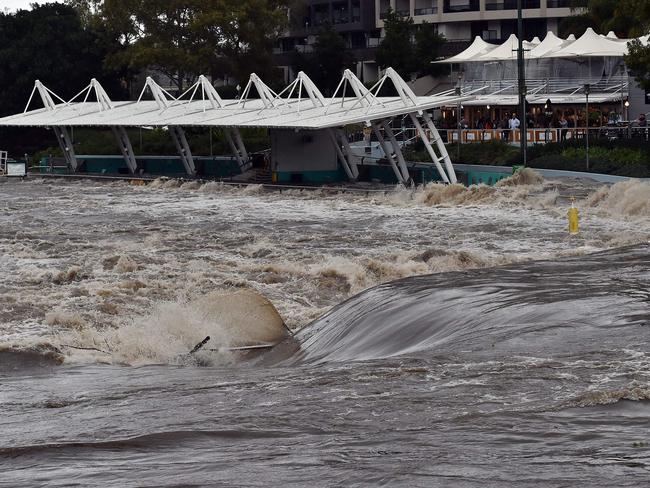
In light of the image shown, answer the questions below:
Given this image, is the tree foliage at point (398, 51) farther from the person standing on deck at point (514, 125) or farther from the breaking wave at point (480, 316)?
the breaking wave at point (480, 316)

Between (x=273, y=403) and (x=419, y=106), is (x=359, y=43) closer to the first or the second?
(x=419, y=106)

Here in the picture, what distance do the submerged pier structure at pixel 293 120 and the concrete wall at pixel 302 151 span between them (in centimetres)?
4

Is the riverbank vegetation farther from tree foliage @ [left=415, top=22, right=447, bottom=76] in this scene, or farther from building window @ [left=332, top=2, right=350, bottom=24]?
building window @ [left=332, top=2, right=350, bottom=24]

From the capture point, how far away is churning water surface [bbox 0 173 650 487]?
11.0 m

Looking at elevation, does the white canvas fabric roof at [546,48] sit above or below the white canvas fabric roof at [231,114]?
above

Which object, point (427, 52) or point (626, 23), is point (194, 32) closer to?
point (427, 52)

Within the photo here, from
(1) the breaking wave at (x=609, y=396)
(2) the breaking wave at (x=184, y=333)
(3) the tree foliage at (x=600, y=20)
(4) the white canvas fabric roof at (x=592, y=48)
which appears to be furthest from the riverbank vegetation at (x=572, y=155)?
(1) the breaking wave at (x=609, y=396)

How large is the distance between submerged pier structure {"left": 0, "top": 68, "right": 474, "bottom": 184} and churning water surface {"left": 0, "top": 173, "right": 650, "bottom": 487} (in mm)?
9884

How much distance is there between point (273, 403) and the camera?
1344 centimetres

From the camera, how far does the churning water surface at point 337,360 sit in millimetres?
11047

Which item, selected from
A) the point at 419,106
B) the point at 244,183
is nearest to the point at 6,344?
the point at 419,106

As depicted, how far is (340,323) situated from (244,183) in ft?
105

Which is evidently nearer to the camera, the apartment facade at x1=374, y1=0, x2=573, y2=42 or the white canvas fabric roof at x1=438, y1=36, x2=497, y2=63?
the white canvas fabric roof at x1=438, y1=36, x2=497, y2=63

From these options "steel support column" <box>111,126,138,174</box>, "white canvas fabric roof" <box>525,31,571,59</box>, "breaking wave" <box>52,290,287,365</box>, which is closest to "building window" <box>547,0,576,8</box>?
"white canvas fabric roof" <box>525,31,571,59</box>
